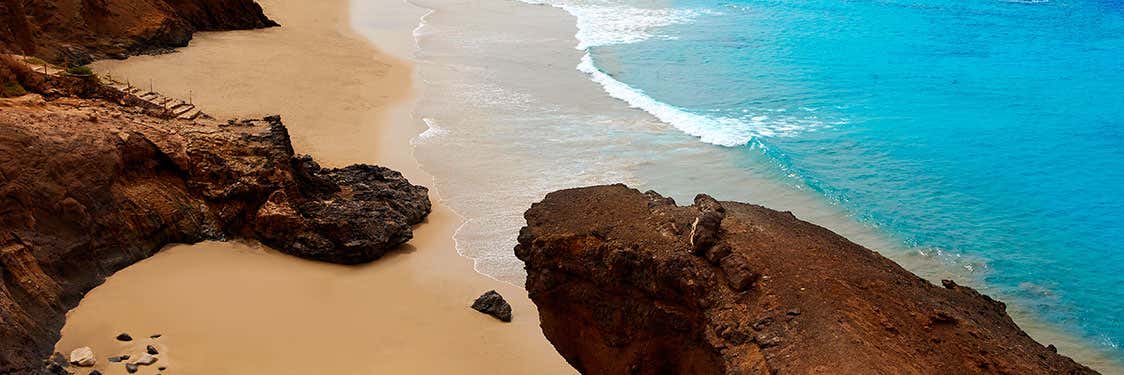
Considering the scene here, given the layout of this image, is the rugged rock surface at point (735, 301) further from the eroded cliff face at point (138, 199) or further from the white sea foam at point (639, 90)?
the white sea foam at point (639, 90)

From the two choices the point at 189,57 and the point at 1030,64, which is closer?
the point at 189,57

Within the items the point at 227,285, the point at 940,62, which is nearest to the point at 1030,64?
the point at 940,62

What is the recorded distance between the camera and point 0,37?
1827 centimetres

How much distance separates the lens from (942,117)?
23.6m

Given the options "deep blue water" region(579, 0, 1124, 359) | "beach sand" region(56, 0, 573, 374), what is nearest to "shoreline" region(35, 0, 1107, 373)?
"beach sand" region(56, 0, 573, 374)

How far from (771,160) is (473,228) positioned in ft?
22.7

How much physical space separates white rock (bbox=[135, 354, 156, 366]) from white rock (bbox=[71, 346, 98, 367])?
401mm

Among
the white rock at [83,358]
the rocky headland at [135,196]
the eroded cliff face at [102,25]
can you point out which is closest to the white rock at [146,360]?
the white rock at [83,358]

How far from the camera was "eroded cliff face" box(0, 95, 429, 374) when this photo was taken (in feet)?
34.4

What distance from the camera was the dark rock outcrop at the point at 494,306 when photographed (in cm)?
1173

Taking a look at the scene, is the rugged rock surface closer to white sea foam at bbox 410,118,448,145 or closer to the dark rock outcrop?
the dark rock outcrop

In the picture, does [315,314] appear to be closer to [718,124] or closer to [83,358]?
[83,358]

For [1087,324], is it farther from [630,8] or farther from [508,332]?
[630,8]

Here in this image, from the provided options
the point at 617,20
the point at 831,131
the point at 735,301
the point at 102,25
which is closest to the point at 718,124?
the point at 831,131
